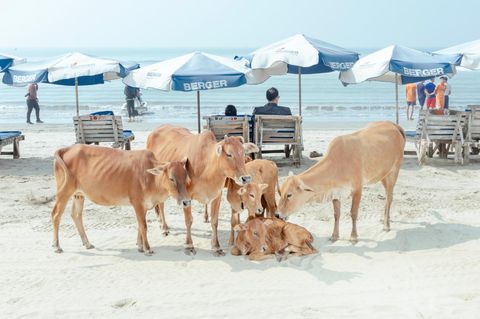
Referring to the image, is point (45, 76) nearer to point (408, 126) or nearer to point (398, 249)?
point (398, 249)

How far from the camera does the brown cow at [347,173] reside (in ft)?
25.0

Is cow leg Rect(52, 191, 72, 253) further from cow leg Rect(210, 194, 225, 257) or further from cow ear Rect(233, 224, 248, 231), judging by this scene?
cow ear Rect(233, 224, 248, 231)

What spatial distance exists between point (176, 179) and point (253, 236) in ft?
3.49

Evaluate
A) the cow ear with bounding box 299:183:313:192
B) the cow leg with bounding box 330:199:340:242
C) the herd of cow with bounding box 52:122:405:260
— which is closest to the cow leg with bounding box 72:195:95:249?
the herd of cow with bounding box 52:122:405:260

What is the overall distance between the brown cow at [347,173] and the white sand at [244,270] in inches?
22.1

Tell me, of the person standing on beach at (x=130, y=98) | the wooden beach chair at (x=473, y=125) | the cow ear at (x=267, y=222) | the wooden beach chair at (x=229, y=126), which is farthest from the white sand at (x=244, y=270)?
the person standing on beach at (x=130, y=98)

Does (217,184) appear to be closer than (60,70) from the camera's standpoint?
Yes

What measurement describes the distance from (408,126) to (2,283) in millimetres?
16967

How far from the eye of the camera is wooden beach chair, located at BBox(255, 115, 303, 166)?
496 inches

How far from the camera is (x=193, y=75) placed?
1209 centimetres

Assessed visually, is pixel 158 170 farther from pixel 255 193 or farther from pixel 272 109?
pixel 272 109

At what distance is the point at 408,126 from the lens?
854 inches

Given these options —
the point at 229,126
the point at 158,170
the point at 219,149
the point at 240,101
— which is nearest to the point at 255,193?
the point at 219,149

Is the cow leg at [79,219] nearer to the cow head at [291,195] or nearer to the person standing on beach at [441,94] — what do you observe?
the cow head at [291,195]
